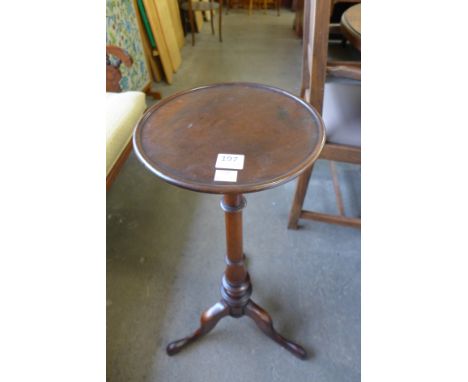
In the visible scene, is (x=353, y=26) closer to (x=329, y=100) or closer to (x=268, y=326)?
(x=329, y=100)

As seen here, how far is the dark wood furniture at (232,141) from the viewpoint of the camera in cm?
70

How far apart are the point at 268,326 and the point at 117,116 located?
1.25 m

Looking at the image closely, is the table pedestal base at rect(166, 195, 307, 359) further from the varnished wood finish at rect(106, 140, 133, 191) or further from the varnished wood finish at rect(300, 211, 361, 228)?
the varnished wood finish at rect(106, 140, 133, 191)

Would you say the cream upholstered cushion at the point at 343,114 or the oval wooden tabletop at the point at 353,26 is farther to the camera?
the oval wooden tabletop at the point at 353,26

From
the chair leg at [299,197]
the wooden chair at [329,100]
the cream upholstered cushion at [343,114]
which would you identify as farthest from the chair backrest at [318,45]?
the chair leg at [299,197]

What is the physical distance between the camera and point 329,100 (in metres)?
1.40

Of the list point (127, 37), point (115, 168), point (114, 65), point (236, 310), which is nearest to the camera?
point (236, 310)

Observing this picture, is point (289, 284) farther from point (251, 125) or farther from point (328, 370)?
point (251, 125)

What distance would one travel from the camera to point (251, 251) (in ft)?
4.98

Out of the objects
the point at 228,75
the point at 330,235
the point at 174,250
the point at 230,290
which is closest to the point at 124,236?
the point at 174,250

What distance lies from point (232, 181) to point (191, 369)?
812 mm

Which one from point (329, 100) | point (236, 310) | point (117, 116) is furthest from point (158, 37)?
point (236, 310)

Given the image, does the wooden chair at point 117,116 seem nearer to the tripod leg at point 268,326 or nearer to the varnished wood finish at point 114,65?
the varnished wood finish at point 114,65

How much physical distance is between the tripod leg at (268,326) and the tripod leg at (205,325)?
9 cm
